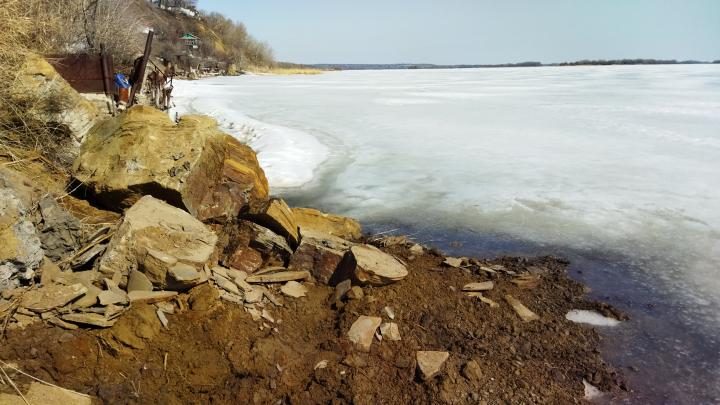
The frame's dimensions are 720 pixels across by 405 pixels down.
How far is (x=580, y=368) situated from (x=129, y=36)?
17615 millimetres

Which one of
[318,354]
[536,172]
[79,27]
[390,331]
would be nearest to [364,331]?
[390,331]

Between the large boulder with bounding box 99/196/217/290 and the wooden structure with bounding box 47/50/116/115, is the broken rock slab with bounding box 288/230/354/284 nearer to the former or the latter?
the large boulder with bounding box 99/196/217/290

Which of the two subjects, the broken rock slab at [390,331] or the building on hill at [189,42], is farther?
the building on hill at [189,42]

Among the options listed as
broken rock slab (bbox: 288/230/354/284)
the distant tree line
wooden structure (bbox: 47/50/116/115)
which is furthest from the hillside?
broken rock slab (bbox: 288/230/354/284)

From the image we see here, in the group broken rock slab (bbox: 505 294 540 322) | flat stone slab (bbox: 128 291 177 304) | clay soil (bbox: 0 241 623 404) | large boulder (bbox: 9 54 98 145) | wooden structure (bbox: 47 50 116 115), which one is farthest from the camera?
wooden structure (bbox: 47 50 116 115)

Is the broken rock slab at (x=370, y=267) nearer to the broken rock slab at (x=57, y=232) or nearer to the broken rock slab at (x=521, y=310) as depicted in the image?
the broken rock slab at (x=521, y=310)

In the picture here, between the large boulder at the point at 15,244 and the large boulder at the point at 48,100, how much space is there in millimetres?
1763

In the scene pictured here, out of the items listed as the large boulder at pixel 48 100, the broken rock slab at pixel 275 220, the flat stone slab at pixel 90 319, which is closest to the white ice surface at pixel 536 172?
the broken rock slab at pixel 275 220

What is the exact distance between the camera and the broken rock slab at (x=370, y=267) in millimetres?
3326

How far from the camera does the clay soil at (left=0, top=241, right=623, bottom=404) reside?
227 cm

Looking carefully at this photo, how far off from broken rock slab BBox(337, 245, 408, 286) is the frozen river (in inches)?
54.5

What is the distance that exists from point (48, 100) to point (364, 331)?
3555 mm

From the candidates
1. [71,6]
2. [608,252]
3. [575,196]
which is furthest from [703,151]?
[71,6]

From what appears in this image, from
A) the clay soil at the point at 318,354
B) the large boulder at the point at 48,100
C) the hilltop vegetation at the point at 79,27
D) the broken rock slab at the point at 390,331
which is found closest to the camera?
the clay soil at the point at 318,354
